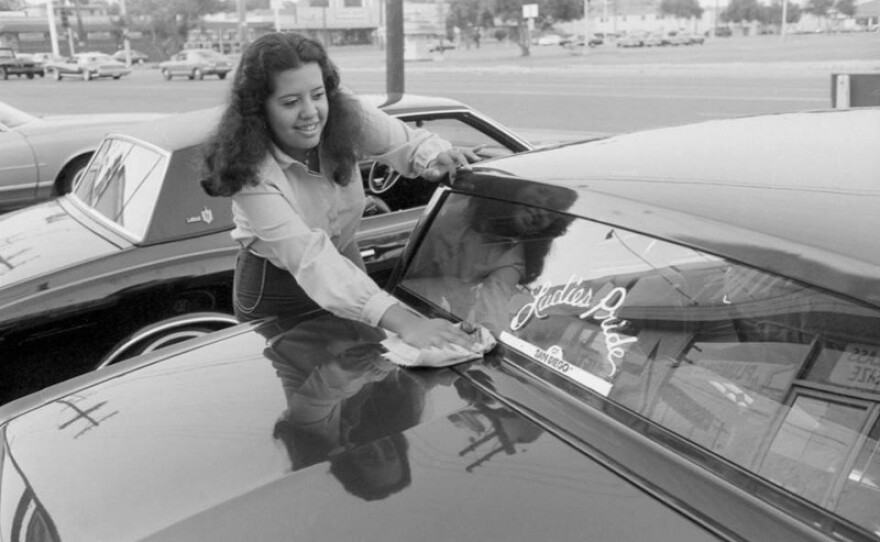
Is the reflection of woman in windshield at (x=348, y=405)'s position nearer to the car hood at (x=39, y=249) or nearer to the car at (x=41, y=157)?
the car hood at (x=39, y=249)

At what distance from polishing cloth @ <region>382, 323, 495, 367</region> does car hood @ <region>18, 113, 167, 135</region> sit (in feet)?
17.7

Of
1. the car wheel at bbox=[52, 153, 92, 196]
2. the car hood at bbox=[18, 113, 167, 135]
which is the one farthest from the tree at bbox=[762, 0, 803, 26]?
the car wheel at bbox=[52, 153, 92, 196]

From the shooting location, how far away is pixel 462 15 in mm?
67688

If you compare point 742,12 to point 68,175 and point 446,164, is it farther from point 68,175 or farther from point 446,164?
point 446,164

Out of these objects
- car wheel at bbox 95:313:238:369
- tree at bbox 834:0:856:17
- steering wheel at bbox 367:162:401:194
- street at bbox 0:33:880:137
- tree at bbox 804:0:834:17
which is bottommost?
car wheel at bbox 95:313:238:369

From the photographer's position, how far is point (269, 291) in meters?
2.81

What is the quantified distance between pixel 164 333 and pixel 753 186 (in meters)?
2.73

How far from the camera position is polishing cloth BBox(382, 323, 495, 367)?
1966 millimetres

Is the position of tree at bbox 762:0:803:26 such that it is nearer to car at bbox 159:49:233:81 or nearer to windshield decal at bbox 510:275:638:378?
car at bbox 159:49:233:81

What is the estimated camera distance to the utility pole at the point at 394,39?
6.68 metres

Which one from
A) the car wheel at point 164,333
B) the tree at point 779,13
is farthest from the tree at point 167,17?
the car wheel at point 164,333

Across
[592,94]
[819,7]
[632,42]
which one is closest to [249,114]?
[592,94]

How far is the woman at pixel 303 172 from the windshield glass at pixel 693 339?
26 centimetres

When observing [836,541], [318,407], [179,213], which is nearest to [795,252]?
[836,541]
